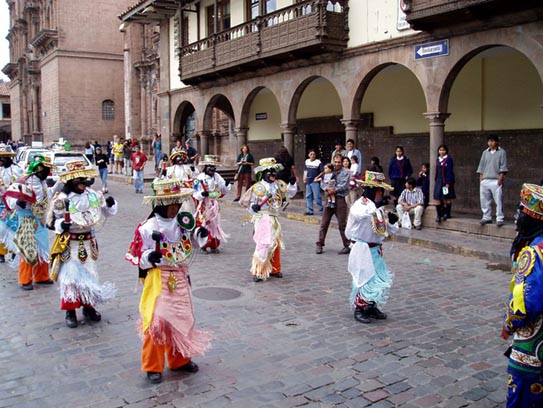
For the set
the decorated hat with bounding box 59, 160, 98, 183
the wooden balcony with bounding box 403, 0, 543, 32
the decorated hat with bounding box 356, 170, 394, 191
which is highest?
the wooden balcony with bounding box 403, 0, 543, 32

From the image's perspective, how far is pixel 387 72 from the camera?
1745 centimetres

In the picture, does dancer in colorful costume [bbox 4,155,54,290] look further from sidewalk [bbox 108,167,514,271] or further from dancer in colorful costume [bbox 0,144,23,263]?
sidewalk [bbox 108,167,514,271]

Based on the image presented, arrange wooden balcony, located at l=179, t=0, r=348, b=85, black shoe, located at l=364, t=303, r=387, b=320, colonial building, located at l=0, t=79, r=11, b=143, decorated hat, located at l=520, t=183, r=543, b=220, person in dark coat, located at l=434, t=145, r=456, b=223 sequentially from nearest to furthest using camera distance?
decorated hat, located at l=520, t=183, r=543, b=220 < black shoe, located at l=364, t=303, r=387, b=320 < person in dark coat, located at l=434, t=145, r=456, b=223 < wooden balcony, located at l=179, t=0, r=348, b=85 < colonial building, located at l=0, t=79, r=11, b=143

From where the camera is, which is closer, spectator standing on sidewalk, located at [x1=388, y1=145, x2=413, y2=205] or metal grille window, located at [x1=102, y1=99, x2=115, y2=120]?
spectator standing on sidewalk, located at [x1=388, y1=145, x2=413, y2=205]

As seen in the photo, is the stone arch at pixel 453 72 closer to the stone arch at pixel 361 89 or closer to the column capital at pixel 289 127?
the stone arch at pixel 361 89

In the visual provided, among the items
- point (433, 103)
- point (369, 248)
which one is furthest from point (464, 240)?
point (369, 248)

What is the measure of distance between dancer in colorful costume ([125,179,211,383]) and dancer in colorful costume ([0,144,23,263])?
4.55 meters

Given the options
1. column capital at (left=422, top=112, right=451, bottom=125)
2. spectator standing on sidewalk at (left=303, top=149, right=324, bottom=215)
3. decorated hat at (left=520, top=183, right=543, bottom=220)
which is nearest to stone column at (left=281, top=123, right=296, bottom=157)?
spectator standing on sidewalk at (left=303, top=149, right=324, bottom=215)

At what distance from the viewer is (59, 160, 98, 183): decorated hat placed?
6.41 m

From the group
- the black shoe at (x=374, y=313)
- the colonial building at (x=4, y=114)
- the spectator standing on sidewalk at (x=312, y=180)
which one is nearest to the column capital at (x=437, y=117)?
the spectator standing on sidewalk at (x=312, y=180)

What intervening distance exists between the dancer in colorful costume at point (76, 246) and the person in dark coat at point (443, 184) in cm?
855

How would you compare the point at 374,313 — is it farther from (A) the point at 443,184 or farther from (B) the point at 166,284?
(A) the point at 443,184

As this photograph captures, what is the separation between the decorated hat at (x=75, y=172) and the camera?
21.0 ft

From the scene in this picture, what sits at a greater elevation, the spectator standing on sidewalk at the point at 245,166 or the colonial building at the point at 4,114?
the colonial building at the point at 4,114
